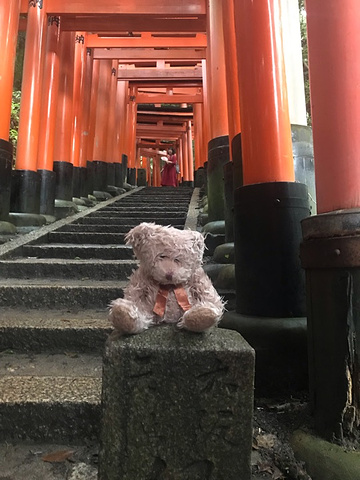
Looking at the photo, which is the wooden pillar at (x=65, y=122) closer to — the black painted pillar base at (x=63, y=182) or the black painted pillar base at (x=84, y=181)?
the black painted pillar base at (x=63, y=182)

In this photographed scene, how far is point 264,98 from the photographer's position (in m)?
2.20

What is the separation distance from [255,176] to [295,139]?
671mm

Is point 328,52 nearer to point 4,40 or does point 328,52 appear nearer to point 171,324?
point 171,324

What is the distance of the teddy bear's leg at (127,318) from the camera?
1207mm

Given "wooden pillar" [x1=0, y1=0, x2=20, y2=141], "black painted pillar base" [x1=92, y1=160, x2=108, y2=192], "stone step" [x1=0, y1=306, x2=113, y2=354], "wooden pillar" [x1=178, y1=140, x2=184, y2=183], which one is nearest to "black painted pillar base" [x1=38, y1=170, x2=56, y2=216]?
"wooden pillar" [x1=0, y1=0, x2=20, y2=141]

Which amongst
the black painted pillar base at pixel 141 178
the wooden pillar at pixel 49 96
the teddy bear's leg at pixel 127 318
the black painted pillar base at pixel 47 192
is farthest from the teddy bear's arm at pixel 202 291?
the black painted pillar base at pixel 141 178

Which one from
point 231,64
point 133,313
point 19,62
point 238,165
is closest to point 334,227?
point 133,313

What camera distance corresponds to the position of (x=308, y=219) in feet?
5.33

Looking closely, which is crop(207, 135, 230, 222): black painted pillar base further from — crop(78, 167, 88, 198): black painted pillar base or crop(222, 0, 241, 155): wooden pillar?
crop(78, 167, 88, 198): black painted pillar base

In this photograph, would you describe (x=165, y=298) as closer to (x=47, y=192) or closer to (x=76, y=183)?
(x=47, y=192)

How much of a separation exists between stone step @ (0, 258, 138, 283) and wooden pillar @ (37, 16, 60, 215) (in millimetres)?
2780

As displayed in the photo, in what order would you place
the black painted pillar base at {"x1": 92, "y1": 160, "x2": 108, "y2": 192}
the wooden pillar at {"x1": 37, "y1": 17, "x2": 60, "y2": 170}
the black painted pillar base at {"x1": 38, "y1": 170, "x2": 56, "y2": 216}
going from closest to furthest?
the black painted pillar base at {"x1": 38, "y1": 170, "x2": 56, "y2": 216} → the wooden pillar at {"x1": 37, "y1": 17, "x2": 60, "y2": 170} → the black painted pillar base at {"x1": 92, "y1": 160, "x2": 108, "y2": 192}

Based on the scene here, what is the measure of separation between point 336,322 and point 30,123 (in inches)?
224

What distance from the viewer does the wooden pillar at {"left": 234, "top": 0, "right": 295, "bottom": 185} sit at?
215 centimetres
